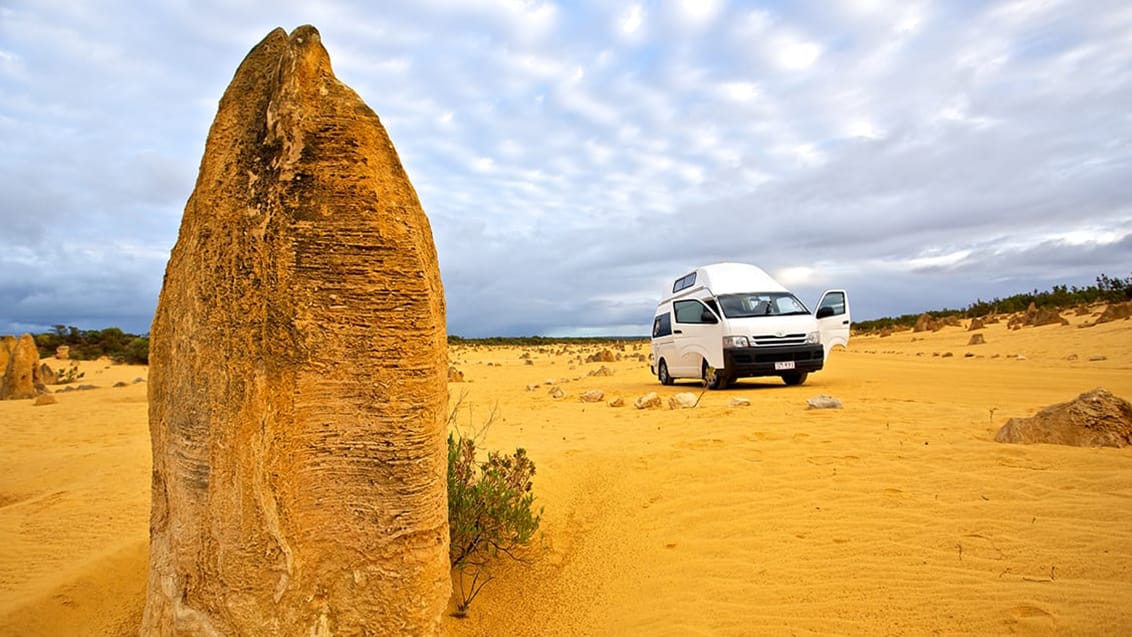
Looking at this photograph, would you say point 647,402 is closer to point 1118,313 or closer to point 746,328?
point 746,328

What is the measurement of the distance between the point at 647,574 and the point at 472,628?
120cm

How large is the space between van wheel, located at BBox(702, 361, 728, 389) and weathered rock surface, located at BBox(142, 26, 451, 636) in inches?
376

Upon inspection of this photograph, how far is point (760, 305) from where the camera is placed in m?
12.3

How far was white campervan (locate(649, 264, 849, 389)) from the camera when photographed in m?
11.7

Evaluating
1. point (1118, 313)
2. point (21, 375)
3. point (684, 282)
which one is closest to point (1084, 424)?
point (684, 282)

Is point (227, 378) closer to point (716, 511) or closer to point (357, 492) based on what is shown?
point (357, 492)

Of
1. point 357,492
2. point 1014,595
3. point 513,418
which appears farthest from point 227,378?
point 513,418

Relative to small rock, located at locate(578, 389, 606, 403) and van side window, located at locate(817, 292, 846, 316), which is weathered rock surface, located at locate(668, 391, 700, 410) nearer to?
small rock, located at locate(578, 389, 606, 403)

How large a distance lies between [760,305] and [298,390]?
10.7 m

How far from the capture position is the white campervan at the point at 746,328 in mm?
11664

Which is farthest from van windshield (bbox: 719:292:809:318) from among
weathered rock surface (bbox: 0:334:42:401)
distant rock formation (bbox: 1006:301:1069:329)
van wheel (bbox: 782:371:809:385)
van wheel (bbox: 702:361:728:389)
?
weathered rock surface (bbox: 0:334:42:401)

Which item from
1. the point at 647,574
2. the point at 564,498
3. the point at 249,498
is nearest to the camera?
the point at 249,498

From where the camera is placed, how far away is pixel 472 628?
12.9 ft

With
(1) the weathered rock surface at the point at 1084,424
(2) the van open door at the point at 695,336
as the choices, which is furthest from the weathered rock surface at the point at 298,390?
(2) the van open door at the point at 695,336
